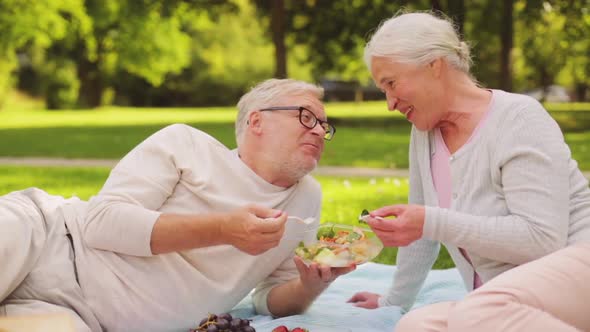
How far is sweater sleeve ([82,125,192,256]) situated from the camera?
3543 mm

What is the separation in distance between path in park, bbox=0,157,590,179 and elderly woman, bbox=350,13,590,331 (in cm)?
893

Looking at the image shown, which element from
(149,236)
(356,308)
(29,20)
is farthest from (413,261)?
(29,20)

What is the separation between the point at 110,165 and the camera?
565 inches

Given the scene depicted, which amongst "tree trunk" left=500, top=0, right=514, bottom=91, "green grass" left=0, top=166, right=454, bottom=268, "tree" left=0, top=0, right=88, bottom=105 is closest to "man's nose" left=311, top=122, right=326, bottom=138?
"green grass" left=0, top=166, right=454, bottom=268

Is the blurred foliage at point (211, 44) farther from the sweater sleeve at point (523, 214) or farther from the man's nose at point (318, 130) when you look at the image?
the sweater sleeve at point (523, 214)

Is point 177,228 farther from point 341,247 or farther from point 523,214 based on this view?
point 523,214

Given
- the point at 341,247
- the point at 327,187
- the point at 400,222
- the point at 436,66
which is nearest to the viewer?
the point at 400,222

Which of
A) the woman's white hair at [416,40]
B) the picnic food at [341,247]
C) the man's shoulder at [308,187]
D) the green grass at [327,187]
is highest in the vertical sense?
the woman's white hair at [416,40]

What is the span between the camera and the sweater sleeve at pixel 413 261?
4059 millimetres

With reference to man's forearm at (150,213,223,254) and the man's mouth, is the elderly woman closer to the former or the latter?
the man's mouth

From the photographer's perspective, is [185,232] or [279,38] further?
[279,38]

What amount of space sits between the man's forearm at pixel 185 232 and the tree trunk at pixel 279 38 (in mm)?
19062

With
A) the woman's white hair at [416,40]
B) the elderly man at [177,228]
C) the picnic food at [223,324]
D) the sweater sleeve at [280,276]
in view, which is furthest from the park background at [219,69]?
the picnic food at [223,324]

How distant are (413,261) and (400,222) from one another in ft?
3.47
